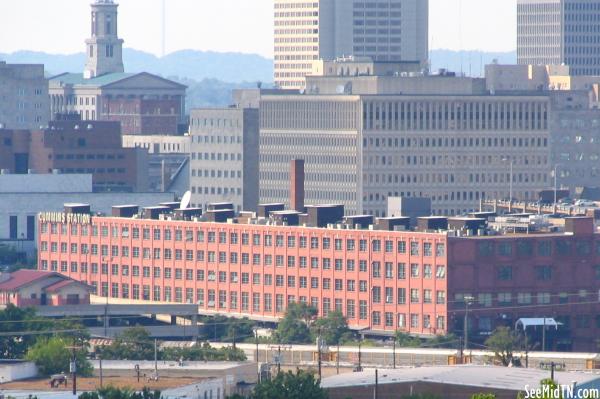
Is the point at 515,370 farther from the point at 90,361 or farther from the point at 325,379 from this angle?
the point at 90,361

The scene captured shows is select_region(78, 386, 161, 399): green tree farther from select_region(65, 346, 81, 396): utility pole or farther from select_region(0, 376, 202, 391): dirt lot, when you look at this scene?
select_region(0, 376, 202, 391): dirt lot

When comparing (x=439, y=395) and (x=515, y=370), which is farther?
(x=515, y=370)

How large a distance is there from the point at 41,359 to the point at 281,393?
88.5 feet

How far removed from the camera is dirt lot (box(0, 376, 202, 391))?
173 metres

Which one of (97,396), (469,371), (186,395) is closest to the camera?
(97,396)

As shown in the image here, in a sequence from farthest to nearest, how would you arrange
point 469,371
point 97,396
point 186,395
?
point 469,371
point 186,395
point 97,396

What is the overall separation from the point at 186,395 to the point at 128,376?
16.4 meters

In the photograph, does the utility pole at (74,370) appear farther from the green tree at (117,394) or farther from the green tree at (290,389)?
the green tree at (290,389)

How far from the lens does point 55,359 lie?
186 metres

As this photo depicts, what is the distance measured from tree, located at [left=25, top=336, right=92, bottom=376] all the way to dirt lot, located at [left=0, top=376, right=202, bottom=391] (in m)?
2.11

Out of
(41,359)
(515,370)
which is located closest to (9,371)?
(41,359)

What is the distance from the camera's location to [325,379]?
611 ft

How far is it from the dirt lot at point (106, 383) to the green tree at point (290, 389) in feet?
31.4

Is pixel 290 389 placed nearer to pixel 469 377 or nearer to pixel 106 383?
pixel 106 383
